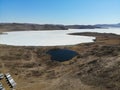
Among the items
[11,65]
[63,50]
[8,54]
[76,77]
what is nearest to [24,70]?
[11,65]

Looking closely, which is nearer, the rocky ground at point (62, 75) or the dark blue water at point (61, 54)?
the rocky ground at point (62, 75)

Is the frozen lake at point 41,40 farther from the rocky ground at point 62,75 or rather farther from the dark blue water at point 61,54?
the rocky ground at point 62,75

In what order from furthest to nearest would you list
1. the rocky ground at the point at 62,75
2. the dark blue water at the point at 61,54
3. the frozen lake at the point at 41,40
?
the frozen lake at the point at 41,40, the dark blue water at the point at 61,54, the rocky ground at the point at 62,75

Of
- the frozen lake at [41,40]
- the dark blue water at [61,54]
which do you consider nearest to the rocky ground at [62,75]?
the dark blue water at [61,54]

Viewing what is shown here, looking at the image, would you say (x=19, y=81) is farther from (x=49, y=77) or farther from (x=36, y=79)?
(x=49, y=77)

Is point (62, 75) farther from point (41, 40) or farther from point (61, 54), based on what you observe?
point (41, 40)

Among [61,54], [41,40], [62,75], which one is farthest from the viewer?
[41,40]

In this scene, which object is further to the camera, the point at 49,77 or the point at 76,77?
the point at 49,77

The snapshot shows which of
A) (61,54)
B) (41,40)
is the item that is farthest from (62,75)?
(41,40)
